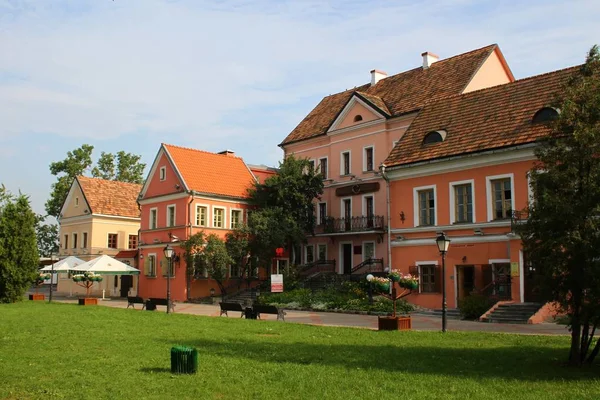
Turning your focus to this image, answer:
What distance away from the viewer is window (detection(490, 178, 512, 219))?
26547 millimetres

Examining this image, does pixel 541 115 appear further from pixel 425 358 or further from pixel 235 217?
pixel 235 217

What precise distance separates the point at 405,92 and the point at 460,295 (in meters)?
15.8

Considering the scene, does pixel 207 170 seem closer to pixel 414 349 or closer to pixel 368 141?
pixel 368 141

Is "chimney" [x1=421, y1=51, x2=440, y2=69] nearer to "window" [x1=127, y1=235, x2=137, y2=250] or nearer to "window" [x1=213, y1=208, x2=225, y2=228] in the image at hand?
"window" [x1=213, y1=208, x2=225, y2=228]

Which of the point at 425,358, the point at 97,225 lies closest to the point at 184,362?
the point at 425,358

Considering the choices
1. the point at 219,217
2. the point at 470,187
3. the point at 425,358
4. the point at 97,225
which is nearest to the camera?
Result: the point at 425,358

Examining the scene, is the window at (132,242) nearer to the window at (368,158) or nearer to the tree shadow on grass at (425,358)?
the window at (368,158)

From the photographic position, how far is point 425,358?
42.2ft

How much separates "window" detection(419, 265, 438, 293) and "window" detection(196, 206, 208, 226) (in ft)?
51.1

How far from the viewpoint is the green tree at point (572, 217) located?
11.7 m

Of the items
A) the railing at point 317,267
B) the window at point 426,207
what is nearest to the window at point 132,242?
the railing at point 317,267

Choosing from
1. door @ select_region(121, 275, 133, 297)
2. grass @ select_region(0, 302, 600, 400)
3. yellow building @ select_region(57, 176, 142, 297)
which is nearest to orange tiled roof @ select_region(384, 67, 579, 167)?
grass @ select_region(0, 302, 600, 400)

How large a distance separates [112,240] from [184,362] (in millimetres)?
42426

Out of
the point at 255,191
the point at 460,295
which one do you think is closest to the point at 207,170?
the point at 255,191
